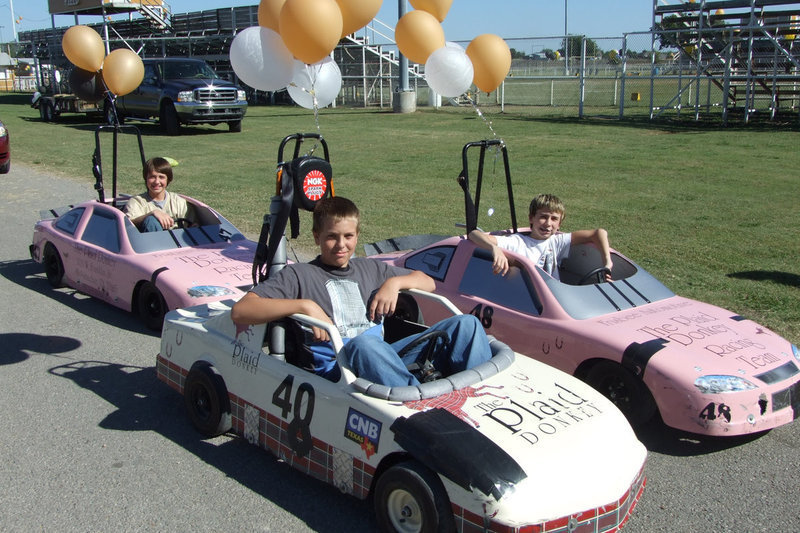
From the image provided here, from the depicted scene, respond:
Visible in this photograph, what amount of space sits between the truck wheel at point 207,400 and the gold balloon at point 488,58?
359cm

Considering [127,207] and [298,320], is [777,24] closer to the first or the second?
[127,207]

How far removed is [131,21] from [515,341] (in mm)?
41706

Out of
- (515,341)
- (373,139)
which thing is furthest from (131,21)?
(515,341)

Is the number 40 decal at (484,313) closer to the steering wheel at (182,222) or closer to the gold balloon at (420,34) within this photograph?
the gold balloon at (420,34)

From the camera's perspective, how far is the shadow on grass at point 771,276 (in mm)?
7944

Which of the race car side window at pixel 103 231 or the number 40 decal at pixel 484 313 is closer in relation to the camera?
the number 40 decal at pixel 484 313

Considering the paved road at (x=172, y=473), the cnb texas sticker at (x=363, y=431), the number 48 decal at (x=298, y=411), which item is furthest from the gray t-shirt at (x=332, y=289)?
the paved road at (x=172, y=473)

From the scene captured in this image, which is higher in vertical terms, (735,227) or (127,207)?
(127,207)

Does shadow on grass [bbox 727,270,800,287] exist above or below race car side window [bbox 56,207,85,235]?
below

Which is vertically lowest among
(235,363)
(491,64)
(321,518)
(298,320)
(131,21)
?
(321,518)

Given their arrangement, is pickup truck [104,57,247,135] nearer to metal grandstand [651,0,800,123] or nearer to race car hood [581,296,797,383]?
metal grandstand [651,0,800,123]

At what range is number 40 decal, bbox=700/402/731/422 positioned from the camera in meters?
4.32

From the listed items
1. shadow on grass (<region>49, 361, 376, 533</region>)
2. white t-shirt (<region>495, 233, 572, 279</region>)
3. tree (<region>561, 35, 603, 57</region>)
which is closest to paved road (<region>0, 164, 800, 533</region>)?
shadow on grass (<region>49, 361, 376, 533</region>)

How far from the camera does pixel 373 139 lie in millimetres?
21547
